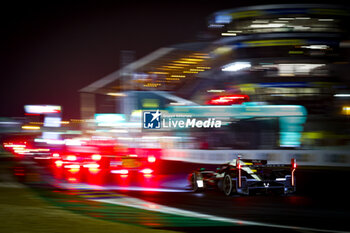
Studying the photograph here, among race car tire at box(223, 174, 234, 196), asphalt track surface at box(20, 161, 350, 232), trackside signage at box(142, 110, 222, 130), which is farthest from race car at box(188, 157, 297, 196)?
trackside signage at box(142, 110, 222, 130)

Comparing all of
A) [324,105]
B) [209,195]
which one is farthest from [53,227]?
[324,105]

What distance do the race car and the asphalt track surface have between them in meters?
0.22

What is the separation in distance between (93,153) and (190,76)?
5210cm

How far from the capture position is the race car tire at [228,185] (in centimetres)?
1131

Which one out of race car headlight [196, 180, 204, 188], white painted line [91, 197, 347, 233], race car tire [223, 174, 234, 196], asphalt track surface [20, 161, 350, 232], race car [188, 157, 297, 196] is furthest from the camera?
race car headlight [196, 180, 204, 188]

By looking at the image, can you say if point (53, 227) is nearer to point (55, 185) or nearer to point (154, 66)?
point (55, 185)

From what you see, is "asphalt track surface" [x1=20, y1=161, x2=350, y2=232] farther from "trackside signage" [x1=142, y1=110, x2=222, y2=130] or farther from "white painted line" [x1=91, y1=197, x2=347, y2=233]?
"trackside signage" [x1=142, y1=110, x2=222, y2=130]

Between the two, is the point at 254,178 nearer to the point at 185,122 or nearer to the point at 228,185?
the point at 228,185

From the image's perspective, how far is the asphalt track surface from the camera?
25.5 feet

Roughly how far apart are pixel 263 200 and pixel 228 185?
1.09 metres

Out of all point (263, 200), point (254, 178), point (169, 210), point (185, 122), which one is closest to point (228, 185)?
point (254, 178)

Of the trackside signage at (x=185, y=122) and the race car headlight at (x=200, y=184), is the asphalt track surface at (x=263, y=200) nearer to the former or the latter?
the race car headlight at (x=200, y=184)

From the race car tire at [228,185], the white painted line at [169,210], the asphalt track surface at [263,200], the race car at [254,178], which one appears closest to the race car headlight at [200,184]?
the asphalt track surface at [263,200]

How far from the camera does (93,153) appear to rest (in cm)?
1861
